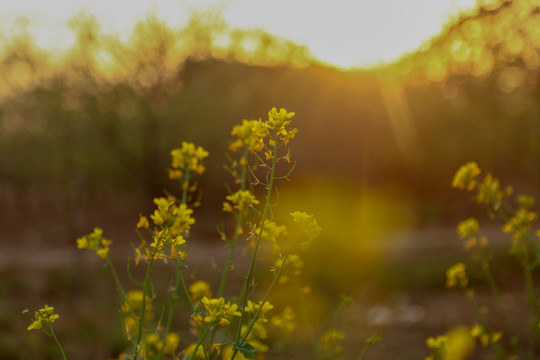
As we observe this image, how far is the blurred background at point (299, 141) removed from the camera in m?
10.2

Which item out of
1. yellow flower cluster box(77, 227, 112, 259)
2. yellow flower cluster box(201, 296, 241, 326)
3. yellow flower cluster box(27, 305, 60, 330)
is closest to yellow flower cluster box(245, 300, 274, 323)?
yellow flower cluster box(201, 296, 241, 326)

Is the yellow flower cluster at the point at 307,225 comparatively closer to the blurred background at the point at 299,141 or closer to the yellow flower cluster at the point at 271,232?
the yellow flower cluster at the point at 271,232

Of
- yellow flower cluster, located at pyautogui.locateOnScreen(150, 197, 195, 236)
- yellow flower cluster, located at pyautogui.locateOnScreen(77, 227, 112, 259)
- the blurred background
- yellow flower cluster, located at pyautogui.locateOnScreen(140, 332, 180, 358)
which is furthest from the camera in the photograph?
the blurred background

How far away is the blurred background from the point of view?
1024 centimetres

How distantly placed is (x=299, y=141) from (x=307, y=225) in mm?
17188

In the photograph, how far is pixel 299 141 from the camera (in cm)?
1903

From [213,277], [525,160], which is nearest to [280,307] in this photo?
[213,277]

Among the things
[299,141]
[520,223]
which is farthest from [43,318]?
[299,141]

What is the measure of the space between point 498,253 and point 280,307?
439 centimetres

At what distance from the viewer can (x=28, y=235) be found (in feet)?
68.2

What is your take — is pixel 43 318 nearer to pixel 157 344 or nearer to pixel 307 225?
pixel 307 225

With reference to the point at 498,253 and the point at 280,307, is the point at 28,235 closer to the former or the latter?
the point at 280,307

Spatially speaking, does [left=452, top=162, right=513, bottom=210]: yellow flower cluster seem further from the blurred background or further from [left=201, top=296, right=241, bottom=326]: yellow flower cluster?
the blurred background

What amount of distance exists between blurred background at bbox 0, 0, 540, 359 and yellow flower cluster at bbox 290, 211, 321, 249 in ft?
19.5
